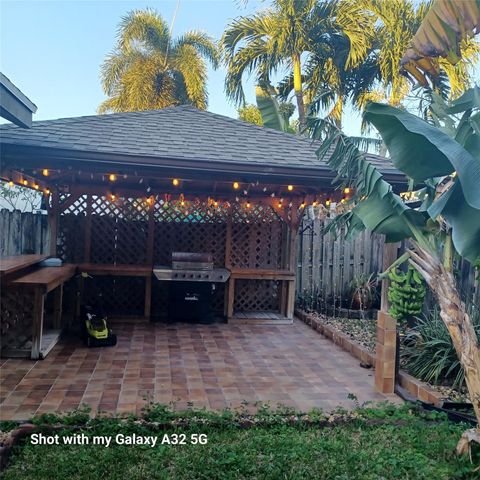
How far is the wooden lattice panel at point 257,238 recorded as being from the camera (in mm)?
7684

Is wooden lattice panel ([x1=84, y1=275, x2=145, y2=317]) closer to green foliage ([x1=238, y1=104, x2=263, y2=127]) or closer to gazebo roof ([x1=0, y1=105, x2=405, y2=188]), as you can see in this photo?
gazebo roof ([x1=0, y1=105, x2=405, y2=188])

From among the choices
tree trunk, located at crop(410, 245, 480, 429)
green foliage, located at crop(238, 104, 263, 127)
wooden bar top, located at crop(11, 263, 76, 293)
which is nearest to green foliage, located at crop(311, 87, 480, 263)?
tree trunk, located at crop(410, 245, 480, 429)

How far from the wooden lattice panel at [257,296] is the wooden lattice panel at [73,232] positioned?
2.92 meters

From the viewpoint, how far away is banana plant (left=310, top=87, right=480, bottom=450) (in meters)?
2.36

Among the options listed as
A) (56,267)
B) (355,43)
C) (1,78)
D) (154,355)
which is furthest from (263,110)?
(1,78)

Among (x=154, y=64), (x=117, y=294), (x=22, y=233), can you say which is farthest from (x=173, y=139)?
(x=154, y=64)

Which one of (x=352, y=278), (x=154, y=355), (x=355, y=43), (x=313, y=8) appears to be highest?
(x=313, y=8)

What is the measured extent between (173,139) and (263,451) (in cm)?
459

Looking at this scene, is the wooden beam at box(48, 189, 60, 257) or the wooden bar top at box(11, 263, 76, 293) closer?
the wooden bar top at box(11, 263, 76, 293)

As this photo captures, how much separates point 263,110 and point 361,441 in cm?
1057

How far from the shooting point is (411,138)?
2469 millimetres

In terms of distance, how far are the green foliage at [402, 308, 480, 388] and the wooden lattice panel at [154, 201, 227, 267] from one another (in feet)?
12.3

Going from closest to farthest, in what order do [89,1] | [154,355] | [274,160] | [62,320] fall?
[154,355] < [274,160] < [62,320] < [89,1]

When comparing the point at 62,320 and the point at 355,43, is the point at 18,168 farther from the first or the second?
the point at 355,43
